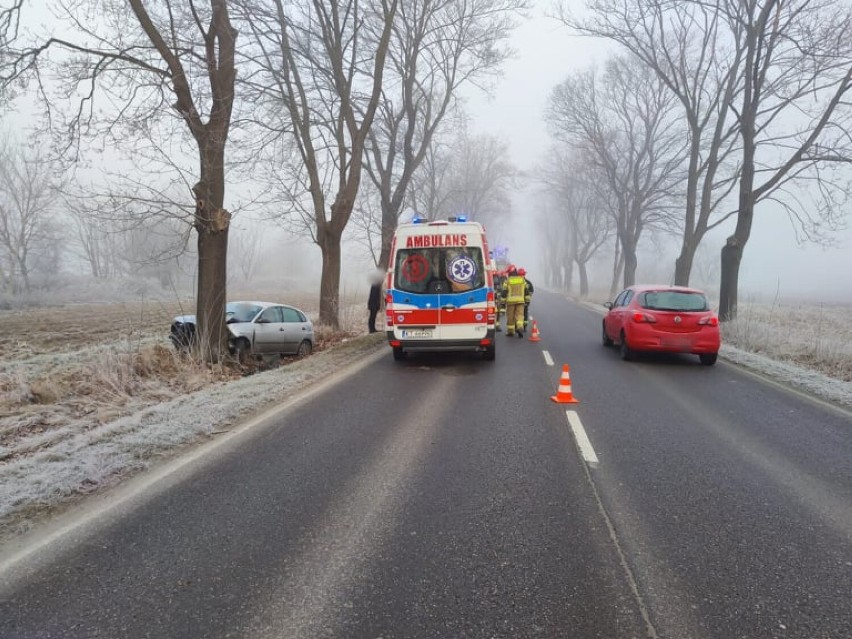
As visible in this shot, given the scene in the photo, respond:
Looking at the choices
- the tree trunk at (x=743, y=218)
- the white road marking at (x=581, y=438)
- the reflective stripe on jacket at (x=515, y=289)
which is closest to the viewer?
the white road marking at (x=581, y=438)

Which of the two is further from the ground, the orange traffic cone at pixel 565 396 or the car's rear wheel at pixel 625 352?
the car's rear wheel at pixel 625 352

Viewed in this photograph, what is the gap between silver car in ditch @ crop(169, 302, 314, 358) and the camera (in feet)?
33.8

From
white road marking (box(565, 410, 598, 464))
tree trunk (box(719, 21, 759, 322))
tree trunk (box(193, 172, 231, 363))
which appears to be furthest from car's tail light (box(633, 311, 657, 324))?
tree trunk (box(193, 172, 231, 363))

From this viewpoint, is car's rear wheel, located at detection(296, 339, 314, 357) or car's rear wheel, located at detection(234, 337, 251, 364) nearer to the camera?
car's rear wheel, located at detection(234, 337, 251, 364)

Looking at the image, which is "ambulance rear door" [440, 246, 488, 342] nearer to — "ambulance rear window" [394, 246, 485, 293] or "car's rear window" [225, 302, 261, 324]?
"ambulance rear window" [394, 246, 485, 293]

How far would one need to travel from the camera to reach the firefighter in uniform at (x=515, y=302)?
41.6ft

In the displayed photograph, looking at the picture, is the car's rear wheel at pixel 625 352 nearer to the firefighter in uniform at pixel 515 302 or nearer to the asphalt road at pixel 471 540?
the firefighter in uniform at pixel 515 302

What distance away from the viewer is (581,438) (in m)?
4.88

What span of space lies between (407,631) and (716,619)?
148cm

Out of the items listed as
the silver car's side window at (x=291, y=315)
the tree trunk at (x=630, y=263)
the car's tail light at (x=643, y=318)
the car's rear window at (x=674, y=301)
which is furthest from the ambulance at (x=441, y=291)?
the tree trunk at (x=630, y=263)

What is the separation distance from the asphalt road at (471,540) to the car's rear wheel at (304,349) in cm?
638

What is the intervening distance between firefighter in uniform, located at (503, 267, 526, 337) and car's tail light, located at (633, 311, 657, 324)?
3.80 m

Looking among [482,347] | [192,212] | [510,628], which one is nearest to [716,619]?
[510,628]

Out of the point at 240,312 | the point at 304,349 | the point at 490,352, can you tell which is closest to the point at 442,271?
the point at 490,352
